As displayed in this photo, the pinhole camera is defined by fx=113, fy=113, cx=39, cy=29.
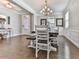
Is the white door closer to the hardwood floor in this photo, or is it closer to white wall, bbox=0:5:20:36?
white wall, bbox=0:5:20:36

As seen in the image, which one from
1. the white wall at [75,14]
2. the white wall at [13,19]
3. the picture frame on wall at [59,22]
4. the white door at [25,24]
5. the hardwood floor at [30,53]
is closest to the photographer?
the hardwood floor at [30,53]

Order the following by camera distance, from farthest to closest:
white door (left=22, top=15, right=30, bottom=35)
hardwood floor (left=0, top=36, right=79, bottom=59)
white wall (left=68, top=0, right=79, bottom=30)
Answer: white door (left=22, top=15, right=30, bottom=35) → white wall (left=68, top=0, right=79, bottom=30) → hardwood floor (left=0, top=36, right=79, bottom=59)

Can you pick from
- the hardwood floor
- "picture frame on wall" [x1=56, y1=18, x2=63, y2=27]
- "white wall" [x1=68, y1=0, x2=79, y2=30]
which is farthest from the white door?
the hardwood floor

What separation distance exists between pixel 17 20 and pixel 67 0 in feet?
21.0

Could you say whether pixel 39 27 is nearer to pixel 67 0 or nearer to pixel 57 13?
pixel 67 0

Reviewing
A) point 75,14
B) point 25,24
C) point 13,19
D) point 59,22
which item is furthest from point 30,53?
point 25,24

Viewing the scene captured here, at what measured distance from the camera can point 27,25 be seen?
43.1ft

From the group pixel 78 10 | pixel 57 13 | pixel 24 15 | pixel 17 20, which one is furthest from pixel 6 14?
pixel 78 10

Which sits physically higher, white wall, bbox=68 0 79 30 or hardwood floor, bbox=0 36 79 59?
white wall, bbox=68 0 79 30

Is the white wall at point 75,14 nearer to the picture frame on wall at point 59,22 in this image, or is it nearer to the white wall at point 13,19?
the picture frame on wall at point 59,22

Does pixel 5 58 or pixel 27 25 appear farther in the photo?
pixel 27 25

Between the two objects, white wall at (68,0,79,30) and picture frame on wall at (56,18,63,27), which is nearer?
white wall at (68,0,79,30)

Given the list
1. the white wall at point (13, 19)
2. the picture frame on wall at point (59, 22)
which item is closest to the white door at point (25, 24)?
the white wall at point (13, 19)

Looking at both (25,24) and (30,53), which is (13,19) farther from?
(30,53)
